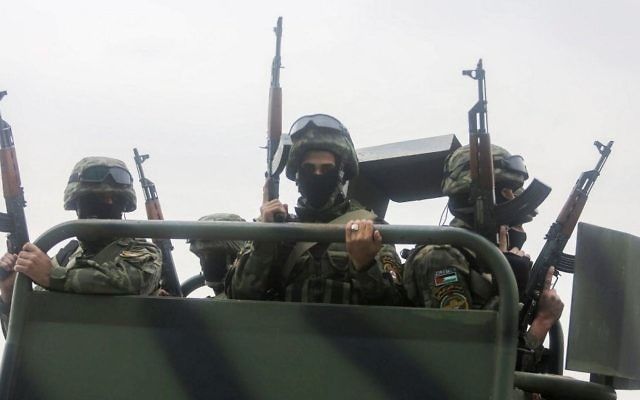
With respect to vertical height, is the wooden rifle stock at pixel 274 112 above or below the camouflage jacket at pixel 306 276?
above

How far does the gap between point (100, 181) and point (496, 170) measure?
2032 millimetres

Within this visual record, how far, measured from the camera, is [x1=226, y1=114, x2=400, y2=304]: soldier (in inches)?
126

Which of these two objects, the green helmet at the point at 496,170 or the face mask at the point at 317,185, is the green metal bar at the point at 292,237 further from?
the green helmet at the point at 496,170

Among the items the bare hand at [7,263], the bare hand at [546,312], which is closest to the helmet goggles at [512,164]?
the bare hand at [546,312]

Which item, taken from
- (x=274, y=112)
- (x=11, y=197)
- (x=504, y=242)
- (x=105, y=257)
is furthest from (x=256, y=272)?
(x=11, y=197)

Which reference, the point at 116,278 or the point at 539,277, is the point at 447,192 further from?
the point at 116,278

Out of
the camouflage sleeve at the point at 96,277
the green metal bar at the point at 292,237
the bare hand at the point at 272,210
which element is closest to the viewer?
the green metal bar at the point at 292,237

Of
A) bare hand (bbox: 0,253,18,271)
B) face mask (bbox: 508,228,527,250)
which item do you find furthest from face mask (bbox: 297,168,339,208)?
bare hand (bbox: 0,253,18,271)

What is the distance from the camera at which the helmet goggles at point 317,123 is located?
13.1 feet

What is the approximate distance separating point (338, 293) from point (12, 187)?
2407 millimetres

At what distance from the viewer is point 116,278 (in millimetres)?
3191

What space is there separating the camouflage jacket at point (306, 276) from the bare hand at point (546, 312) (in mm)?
730

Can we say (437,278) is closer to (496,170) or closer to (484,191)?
(484,191)

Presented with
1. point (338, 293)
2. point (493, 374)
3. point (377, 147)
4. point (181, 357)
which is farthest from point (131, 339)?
point (377, 147)
